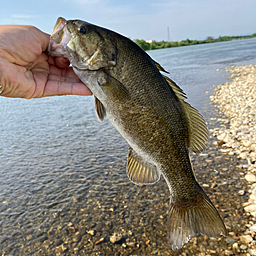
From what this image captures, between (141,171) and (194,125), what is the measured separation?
855 millimetres

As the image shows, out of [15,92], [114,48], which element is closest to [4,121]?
[15,92]

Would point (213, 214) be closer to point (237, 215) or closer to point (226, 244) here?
point (226, 244)

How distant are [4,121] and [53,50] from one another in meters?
9.80

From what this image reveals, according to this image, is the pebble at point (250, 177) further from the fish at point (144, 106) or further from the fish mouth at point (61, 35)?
the fish mouth at point (61, 35)

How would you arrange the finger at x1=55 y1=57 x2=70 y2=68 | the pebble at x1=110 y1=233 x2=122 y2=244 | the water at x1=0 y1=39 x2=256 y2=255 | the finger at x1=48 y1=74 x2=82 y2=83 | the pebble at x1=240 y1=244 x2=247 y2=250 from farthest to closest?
the water at x1=0 y1=39 x2=256 y2=255, the pebble at x1=110 y1=233 x2=122 y2=244, the pebble at x1=240 y1=244 x2=247 y2=250, the finger at x1=48 y1=74 x2=82 y2=83, the finger at x1=55 y1=57 x2=70 y2=68

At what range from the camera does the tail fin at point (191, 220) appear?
2639 millimetres

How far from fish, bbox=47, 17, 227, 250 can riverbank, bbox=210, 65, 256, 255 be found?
1493 mm

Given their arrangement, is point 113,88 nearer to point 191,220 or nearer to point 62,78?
point 62,78

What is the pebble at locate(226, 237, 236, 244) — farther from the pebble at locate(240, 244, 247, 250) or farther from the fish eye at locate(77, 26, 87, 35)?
the fish eye at locate(77, 26, 87, 35)

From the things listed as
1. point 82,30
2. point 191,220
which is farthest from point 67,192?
point 82,30

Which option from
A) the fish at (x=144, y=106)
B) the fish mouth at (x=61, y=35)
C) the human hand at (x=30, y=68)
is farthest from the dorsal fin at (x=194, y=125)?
the human hand at (x=30, y=68)

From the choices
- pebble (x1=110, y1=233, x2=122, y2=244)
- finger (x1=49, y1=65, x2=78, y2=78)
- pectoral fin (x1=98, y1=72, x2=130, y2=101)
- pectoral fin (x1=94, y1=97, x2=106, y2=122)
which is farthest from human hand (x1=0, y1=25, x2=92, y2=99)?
pebble (x1=110, y1=233, x2=122, y2=244)

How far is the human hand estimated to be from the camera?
2.78 m

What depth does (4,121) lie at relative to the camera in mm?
10977
